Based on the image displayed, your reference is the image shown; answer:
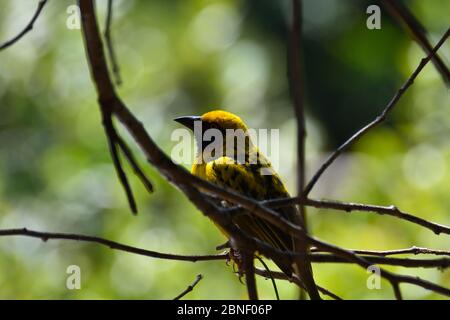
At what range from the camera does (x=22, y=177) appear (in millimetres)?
8070

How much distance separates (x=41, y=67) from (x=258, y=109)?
3192 millimetres

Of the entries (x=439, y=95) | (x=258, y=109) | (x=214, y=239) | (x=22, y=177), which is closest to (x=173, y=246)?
(x=214, y=239)

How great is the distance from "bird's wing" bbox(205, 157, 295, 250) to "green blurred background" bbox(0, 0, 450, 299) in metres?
0.97

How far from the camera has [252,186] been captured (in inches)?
166

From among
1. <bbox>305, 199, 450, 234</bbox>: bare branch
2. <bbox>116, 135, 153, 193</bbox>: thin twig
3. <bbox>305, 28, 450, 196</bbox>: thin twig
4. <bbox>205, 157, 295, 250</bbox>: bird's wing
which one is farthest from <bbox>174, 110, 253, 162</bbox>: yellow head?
<bbox>116, 135, 153, 193</bbox>: thin twig

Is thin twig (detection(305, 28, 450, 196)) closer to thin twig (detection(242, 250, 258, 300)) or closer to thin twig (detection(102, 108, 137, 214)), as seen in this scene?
thin twig (detection(242, 250, 258, 300))

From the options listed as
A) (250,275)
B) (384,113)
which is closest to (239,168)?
Result: (384,113)

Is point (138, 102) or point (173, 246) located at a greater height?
point (138, 102)

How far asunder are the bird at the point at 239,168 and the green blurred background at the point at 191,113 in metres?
0.96

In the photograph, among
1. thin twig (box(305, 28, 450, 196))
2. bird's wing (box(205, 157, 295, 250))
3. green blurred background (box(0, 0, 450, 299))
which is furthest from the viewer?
green blurred background (box(0, 0, 450, 299))

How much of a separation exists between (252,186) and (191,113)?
20.0 feet

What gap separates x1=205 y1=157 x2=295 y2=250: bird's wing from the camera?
4.05 meters

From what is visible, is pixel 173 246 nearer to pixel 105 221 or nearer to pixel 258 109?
pixel 105 221

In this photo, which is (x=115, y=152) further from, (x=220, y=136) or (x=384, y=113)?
(x=220, y=136)
